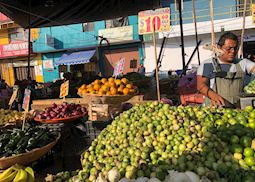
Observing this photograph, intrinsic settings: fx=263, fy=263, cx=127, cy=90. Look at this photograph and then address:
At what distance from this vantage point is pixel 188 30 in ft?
58.3

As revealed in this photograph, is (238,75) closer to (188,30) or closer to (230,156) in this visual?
(230,156)

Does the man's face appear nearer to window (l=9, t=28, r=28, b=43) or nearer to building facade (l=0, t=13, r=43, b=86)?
building facade (l=0, t=13, r=43, b=86)

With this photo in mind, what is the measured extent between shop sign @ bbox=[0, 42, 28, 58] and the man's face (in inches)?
905

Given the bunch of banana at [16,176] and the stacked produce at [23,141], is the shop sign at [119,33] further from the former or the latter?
the bunch of banana at [16,176]

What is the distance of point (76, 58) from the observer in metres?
21.7

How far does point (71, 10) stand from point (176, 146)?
18.2 ft

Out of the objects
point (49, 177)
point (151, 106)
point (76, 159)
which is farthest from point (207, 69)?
point (49, 177)

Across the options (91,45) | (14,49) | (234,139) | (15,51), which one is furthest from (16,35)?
(234,139)

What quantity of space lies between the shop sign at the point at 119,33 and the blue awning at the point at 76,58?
1.97 meters

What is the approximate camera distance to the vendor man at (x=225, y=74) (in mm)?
3314

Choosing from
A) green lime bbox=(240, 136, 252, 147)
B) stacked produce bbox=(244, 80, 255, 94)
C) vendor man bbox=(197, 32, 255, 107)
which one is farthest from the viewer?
vendor man bbox=(197, 32, 255, 107)

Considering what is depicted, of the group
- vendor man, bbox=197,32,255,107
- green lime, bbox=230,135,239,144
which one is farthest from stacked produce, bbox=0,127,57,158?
vendor man, bbox=197,32,255,107

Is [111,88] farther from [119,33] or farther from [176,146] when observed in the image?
[119,33]

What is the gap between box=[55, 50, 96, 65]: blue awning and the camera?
69.3 ft
